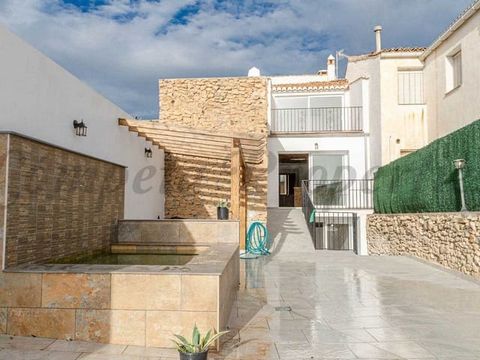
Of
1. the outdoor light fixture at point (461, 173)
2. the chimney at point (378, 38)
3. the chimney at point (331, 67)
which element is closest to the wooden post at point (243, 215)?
the outdoor light fixture at point (461, 173)

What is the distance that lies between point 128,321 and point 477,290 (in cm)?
622

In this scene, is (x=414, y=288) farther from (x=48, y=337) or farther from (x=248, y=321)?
(x=48, y=337)

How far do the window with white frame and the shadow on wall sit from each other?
8725 millimetres

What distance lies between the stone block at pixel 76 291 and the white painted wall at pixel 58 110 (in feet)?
7.88

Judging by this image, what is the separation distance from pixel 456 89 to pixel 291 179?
12.4 m

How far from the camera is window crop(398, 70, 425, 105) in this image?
1525cm

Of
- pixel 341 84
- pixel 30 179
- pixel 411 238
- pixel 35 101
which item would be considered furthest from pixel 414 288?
pixel 341 84

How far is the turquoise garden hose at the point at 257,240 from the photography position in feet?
37.9

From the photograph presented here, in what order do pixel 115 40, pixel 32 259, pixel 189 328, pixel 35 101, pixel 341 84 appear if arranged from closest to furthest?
pixel 189 328 < pixel 32 259 < pixel 35 101 < pixel 115 40 < pixel 341 84

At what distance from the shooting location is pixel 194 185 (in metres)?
13.7

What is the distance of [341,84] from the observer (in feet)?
61.7

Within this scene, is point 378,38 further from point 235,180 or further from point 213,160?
point 235,180

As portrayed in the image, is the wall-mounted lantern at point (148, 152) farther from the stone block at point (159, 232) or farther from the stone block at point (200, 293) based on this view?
the stone block at point (200, 293)

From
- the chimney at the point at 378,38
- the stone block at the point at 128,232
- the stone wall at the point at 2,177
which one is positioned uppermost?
the chimney at the point at 378,38
